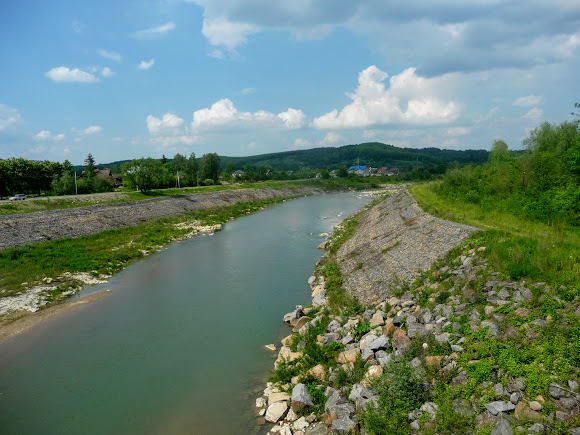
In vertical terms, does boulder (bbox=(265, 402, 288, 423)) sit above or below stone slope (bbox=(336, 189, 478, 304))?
below

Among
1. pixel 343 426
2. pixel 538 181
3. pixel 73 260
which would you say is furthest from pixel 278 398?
pixel 538 181

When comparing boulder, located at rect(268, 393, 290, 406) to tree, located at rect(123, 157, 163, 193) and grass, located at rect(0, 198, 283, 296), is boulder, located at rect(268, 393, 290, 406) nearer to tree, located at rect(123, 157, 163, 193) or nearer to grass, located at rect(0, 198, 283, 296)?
grass, located at rect(0, 198, 283, 296)

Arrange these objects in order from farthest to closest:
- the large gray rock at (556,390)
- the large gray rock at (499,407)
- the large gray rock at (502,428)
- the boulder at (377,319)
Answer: the boulder at (377,319) → the large gray rock at (499,407) → the large gray rock at (556,390) → the large gray rock at (502,428)

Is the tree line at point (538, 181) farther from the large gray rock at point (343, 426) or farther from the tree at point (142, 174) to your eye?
the tree at point (142, 174)

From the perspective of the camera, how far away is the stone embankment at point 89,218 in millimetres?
30266

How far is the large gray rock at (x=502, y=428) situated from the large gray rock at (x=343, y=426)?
3.22 metres

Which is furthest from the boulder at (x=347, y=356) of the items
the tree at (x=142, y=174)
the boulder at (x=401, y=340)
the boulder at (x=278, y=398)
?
the tree at (x=142, y=174)

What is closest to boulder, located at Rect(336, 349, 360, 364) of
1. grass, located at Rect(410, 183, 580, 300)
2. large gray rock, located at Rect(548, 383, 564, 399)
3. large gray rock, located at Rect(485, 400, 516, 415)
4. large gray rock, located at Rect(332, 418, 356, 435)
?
large gray rock, located at Rect(332, 418, 356, 435)

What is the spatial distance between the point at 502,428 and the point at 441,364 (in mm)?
2233

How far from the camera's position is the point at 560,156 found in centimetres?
3075

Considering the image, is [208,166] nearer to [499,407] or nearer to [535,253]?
[535,253]

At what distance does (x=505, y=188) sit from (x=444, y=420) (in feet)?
92.9

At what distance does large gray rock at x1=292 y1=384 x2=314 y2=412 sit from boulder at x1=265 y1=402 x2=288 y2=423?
33 cm

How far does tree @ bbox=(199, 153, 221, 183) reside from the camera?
100688mm
